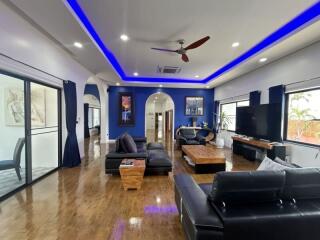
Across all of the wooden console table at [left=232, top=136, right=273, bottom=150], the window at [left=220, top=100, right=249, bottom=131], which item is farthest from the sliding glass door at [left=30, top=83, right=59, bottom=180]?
the window at [left=220, top=100, right=249, bottom=131]

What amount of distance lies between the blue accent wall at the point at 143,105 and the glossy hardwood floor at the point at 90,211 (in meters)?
4.94

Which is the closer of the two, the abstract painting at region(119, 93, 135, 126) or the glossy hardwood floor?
the glossy hardwood floor

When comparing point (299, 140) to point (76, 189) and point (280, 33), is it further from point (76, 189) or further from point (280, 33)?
point (76, 189)

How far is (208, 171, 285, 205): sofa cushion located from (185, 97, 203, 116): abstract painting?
24.0ft

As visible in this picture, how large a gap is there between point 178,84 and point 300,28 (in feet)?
16.8

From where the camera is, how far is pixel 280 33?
3.44 metres

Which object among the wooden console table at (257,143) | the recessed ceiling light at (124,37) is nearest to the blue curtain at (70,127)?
the recessed ceiling light at (124,37)

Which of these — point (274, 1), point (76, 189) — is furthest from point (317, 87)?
point (76, 189)

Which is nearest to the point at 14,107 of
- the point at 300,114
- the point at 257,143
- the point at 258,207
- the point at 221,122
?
the point at 258,207

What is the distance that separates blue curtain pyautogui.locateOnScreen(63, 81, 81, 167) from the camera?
424 centimetres

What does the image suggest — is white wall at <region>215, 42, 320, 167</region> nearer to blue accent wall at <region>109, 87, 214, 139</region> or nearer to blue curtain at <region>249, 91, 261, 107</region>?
blue curtain at <region>249, 91, 261, 107</region>

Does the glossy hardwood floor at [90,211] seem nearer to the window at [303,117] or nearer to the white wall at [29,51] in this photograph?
the white wall at [29,51]

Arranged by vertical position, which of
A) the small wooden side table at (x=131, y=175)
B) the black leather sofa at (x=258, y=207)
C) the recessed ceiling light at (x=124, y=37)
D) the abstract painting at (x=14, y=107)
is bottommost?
the small wooden side table at (x=131, y=175)

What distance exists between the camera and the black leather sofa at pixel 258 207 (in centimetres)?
136
